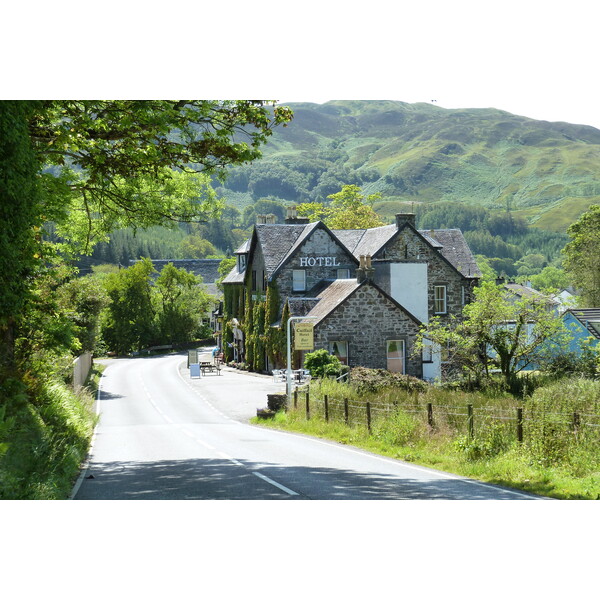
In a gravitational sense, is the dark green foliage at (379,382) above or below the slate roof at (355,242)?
below

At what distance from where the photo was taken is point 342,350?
46.2 m

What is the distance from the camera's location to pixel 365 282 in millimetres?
46312

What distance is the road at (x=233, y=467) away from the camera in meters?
13.0

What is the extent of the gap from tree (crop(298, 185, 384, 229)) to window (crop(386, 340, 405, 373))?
105 ft

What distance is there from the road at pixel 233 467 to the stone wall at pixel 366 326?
35.0 feet

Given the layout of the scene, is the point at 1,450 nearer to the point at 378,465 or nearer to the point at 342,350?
the point at 378,465

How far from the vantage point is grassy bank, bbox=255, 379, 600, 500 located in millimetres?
14659

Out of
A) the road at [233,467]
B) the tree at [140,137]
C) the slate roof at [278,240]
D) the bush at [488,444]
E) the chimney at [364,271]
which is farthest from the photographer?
the slate roof at [278,240]

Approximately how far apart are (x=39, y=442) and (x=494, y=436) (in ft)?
30.9

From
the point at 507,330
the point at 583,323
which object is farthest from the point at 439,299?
the point at 507,330

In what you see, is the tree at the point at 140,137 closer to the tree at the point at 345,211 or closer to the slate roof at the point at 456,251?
the slate roof at the point at 456,251

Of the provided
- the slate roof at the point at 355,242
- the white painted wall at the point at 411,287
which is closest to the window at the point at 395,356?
the white painted wall at the point at 411,287

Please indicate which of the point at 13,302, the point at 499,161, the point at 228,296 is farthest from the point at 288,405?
the point at 499,161

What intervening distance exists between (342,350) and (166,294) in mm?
46151
